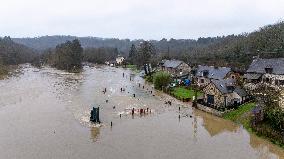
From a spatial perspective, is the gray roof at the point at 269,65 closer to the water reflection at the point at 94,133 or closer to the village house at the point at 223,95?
the village house at the point at 223,95

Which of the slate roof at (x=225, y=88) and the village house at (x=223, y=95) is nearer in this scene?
the village house at (x=223, y=95)

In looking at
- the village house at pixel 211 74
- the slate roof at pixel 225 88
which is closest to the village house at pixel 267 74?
the slate roof at pixel 225 88

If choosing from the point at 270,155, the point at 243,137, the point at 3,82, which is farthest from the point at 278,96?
the point at 3,82

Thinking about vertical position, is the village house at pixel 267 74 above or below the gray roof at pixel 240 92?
above

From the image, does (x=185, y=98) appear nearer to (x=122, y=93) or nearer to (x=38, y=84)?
(x=122, y=93)

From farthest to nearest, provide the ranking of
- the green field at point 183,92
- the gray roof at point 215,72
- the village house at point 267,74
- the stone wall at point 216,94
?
1. the gray roof at point 215,72
2. the green field at point 183,92
3. the village house at point 267,74
4. the stone wall at point 216,94
